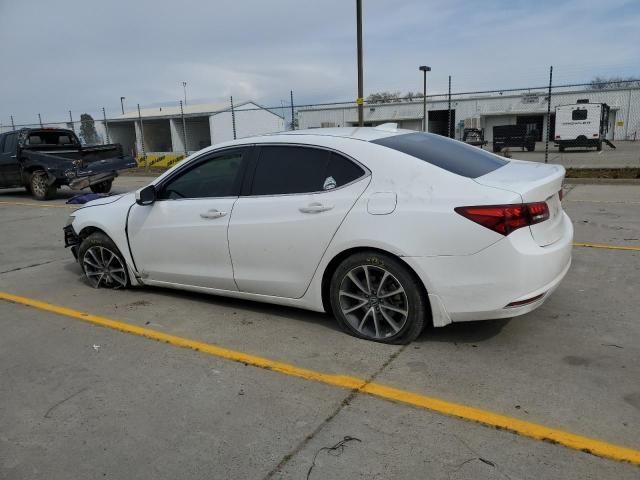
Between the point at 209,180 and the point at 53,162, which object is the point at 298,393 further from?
the point at 53,162

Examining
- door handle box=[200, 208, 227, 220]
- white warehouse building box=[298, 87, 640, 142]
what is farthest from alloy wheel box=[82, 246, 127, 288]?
white warehouse building box=[298, 87, 640, 142]

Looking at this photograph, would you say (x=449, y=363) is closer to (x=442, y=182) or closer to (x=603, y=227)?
(x=442, y=182)

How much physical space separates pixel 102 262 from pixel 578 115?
29776mm

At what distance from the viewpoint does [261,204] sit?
4164 millimetres

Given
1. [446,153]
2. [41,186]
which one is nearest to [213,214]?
[446,153]

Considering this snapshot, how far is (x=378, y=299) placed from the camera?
3785 millimetres

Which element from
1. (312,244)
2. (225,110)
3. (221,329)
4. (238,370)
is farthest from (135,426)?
(225,110)

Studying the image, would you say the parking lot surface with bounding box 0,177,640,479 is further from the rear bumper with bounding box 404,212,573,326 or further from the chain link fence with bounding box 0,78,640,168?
the chain link fence with bounding box 0,78,640,168

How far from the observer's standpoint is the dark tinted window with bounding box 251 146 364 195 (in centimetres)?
389

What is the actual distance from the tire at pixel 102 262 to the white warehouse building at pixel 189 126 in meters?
35.2

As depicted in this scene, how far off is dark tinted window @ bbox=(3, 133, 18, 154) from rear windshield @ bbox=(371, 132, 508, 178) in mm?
13269

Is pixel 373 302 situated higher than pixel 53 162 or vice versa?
pixel 53 162

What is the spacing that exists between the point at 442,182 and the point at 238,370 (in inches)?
73.0

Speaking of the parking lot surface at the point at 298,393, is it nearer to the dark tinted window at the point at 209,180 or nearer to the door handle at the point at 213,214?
the door handle at the point at 213,214
